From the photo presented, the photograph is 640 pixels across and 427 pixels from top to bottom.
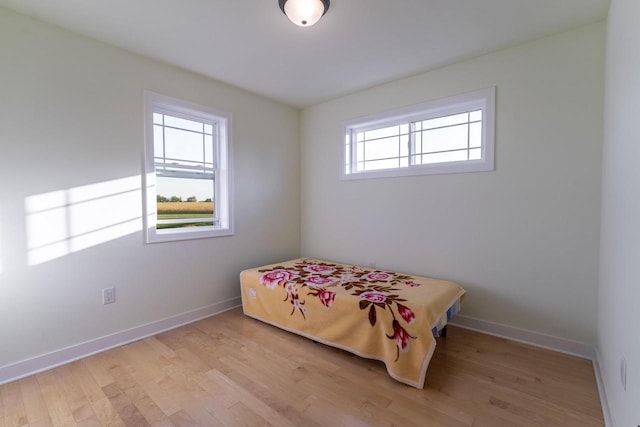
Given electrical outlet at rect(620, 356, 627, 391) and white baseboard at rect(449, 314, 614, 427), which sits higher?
electrical outlet at rect(620, 356, 627, 391)

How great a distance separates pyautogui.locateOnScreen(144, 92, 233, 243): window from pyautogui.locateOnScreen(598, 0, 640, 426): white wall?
122 inches

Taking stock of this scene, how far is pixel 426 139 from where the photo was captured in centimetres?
302

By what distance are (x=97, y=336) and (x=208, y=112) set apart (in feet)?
7.44

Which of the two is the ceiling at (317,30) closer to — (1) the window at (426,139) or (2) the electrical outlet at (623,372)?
(1) the window at (426,139)

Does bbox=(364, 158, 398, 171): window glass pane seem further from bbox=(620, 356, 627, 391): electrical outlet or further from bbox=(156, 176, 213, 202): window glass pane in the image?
bbox=(620, 356, 627, 391): electrical outlet

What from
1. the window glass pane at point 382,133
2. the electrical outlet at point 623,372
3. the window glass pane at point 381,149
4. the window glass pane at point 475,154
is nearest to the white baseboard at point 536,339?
the electrical outlet at point 623,372

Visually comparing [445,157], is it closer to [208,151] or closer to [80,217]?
[208,151]

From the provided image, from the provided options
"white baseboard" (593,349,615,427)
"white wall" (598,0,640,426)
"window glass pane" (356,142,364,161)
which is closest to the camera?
"white wall" (598,0,640,426)

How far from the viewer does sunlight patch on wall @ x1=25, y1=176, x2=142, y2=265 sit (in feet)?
6.69

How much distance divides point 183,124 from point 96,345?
213 centimetres

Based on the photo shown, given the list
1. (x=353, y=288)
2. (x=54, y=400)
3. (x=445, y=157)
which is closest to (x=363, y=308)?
(x=353, y=288)

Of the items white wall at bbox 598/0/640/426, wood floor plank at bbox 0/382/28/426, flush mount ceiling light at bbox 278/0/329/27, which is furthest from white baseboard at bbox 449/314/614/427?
wood floor plank at bbox 0/382/28/426

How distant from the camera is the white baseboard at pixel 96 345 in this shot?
1957 mm

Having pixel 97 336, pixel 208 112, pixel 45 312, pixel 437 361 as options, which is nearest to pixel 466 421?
pixel 437 361
